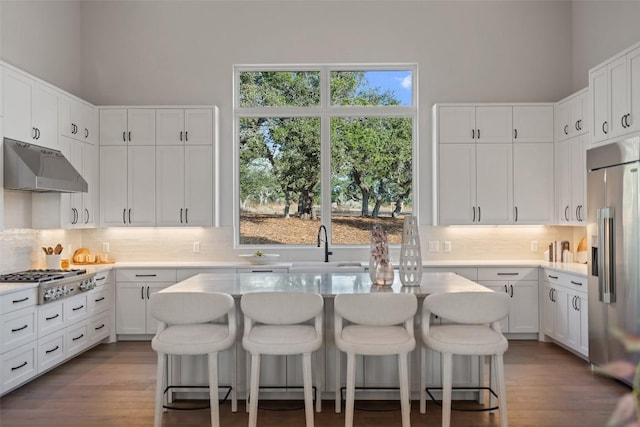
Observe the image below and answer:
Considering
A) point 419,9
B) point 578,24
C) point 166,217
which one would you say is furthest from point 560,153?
point 166,217

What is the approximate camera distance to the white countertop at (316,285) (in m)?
3.30

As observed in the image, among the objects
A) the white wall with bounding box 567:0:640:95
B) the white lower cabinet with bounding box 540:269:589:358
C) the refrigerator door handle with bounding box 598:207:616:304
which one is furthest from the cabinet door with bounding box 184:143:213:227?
the white wall with bounding box 567:0:640:95

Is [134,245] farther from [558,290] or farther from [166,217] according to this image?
[558,290]

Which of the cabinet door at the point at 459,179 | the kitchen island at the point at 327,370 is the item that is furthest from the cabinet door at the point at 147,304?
the cabinet door at the point at 459,179

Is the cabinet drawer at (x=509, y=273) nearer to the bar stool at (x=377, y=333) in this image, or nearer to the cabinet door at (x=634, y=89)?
the cabinet door at (x=634, y=89)

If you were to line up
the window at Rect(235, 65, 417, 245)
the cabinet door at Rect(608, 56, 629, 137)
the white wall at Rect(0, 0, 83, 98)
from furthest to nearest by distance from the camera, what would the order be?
1. the window at Rect(235, 65, 417, 245)
2. the white wall at Rect(0, 0, 83, 98)
3. the cabinet door at Rect(608, 56, 629, 137)

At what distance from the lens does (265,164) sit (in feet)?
19.7

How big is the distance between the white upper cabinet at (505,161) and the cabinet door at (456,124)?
0.04ft

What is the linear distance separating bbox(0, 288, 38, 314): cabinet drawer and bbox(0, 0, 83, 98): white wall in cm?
→ 238

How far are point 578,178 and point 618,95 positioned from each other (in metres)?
1.31

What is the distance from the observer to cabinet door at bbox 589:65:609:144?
408cm

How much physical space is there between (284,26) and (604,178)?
4.02 m

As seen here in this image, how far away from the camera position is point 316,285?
3539 mm

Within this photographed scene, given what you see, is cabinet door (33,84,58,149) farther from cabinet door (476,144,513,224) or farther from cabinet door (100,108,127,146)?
cabinet door (476,144,513,224)
